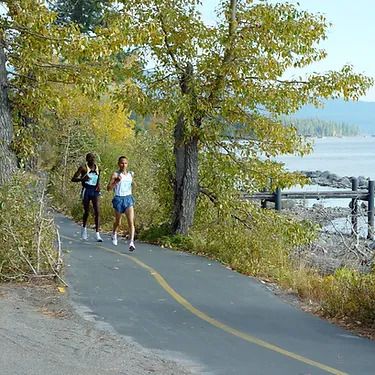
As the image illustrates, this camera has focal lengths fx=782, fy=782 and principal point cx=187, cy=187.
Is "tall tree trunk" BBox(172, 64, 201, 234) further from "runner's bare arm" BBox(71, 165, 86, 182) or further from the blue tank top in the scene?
"runner's bare arm" BBox(71, 165, 86, 182)

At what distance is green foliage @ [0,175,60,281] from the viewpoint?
447 inches

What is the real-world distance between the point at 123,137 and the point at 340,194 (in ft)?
32.0

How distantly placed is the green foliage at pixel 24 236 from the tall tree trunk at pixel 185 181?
6.59 metres

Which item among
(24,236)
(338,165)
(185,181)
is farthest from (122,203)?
(338,165)

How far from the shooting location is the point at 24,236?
11.6m

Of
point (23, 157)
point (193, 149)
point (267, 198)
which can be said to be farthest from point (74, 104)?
point (23, 157)

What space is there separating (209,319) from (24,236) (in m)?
3.31

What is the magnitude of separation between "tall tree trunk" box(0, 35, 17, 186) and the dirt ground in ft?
11.0

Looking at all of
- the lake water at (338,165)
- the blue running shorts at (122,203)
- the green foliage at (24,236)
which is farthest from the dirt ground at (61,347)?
the lake water at (338,165)

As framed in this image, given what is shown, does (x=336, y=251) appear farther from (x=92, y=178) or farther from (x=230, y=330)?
Answer: (x=230, y=330)

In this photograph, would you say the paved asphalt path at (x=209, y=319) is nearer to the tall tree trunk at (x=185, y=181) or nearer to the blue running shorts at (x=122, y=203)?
the blue running shorts at (x=122, y=203)

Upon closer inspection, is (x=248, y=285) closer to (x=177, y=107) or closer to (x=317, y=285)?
(x=317, y=285)

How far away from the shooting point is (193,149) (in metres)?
18.3

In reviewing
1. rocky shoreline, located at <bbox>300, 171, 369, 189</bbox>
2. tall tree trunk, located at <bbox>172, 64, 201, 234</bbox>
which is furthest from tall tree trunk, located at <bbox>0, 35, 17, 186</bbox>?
rocky shoreline, located at <bbox>300, 171, 369, 189</bbox>
